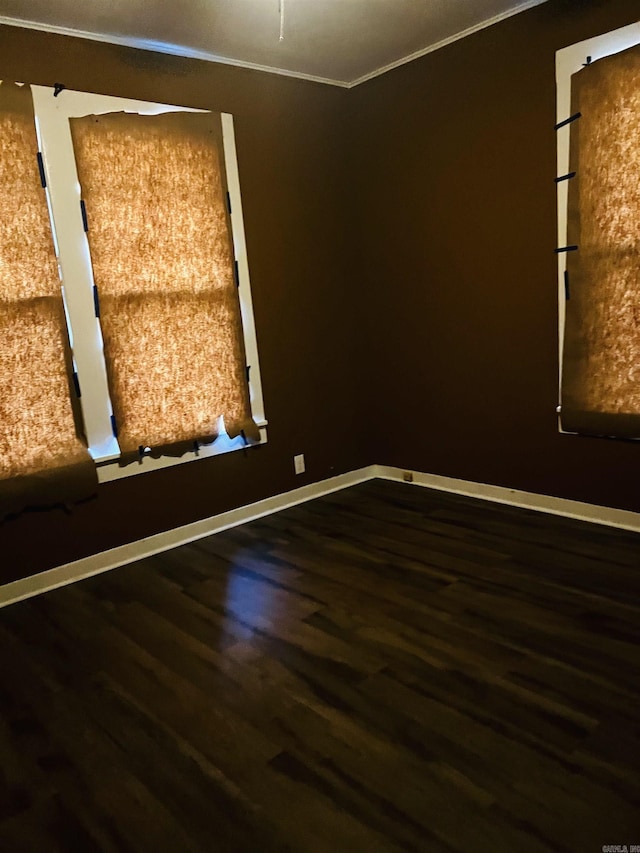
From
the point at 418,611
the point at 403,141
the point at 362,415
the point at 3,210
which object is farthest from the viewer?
the point at 362,415

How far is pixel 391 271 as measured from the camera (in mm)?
4250

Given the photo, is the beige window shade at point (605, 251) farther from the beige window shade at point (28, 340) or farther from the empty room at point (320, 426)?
the beige window shade at point (28, 340)

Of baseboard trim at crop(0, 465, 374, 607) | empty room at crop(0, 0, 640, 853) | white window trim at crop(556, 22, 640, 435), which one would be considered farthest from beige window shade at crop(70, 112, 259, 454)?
white window trim at crop(556, 22, 640, 435)

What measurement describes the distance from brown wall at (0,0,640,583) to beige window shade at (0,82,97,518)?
0.19 m

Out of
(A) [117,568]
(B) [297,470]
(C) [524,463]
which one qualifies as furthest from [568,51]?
(A) [117,568]

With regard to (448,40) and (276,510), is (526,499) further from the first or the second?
(448,40)

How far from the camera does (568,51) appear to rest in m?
3.15

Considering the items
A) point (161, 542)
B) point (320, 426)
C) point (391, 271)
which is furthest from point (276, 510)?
point (391, 271)

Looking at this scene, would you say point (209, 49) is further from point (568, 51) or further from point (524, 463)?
point (524, 463)

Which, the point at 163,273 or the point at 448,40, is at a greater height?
the point at 448,40

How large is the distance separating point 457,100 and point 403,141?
0.43 metres

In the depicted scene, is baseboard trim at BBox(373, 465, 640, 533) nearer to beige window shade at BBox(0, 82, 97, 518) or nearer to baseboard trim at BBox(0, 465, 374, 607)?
baseboard trim at BBox(0, 465, 374, 607)

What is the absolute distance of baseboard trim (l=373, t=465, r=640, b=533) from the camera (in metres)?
3.38

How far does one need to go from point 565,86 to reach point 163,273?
216 centimetres
